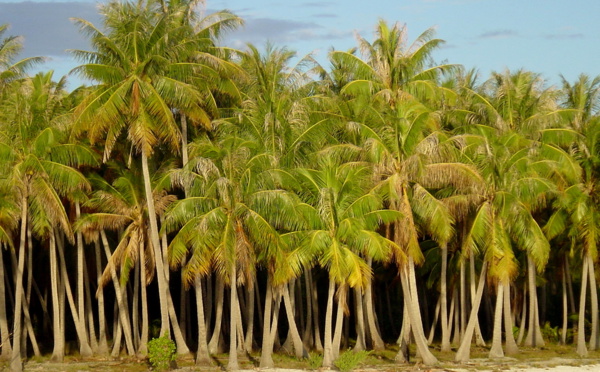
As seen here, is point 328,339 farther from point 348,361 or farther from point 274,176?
point 274,176

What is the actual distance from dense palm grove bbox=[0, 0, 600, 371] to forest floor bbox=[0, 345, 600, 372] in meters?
0.67

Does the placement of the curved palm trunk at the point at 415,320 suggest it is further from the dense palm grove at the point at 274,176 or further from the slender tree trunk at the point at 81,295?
the slender tree trunk at the point at 81,295

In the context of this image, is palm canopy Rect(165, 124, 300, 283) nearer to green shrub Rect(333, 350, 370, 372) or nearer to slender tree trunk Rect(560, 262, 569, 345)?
green shrub Rect(333, 350, 370, 372)

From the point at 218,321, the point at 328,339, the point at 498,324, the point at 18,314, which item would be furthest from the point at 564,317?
the point at 18,314

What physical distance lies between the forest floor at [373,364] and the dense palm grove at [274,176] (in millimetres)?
665

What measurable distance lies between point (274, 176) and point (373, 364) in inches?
315

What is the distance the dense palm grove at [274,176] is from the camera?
27734 millimetres

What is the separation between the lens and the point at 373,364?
101 feet

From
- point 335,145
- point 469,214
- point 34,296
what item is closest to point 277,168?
point 335,145

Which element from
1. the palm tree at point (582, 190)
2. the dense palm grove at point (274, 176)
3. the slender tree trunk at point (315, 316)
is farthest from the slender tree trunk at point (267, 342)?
the palm tree at point (582, 190)

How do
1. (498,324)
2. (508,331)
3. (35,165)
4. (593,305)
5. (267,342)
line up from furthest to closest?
(593,305), (508,331), (498,324), (267,342), (35,165)

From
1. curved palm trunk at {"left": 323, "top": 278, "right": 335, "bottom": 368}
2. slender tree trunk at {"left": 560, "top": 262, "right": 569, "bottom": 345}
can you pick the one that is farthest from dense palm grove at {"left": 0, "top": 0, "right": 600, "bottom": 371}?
slender tree trunk at {"left": 560, "top": 262, "right": 569, "bottom": 345}

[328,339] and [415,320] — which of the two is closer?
[328,339]

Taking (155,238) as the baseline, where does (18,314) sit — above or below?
below
